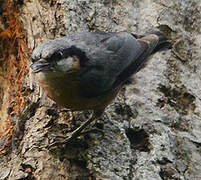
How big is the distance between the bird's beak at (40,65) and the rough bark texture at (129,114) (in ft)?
1.61

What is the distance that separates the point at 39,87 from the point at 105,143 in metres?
0.73

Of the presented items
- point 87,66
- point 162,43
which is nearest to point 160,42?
point 162,43

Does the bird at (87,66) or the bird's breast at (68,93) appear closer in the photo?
the bird at (87,66)

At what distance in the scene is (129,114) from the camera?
313cm

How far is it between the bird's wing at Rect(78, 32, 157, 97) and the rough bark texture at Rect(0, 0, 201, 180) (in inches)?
7.4

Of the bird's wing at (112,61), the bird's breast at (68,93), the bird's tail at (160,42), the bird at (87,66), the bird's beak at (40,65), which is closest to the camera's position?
the bird's beak at (40,65)

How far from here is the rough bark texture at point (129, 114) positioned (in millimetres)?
2738

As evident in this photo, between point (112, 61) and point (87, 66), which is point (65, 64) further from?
point (112, 61)

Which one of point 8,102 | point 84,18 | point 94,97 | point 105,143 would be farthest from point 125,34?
point 8,102

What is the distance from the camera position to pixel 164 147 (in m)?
2.95

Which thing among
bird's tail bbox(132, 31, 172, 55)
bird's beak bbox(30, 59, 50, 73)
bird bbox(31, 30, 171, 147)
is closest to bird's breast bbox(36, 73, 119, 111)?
bird bbox(31, 30, 171, 147)

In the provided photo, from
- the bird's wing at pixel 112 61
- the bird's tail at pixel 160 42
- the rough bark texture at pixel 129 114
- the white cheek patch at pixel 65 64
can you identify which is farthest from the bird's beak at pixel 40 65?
the bird's tail at pixel 160 42

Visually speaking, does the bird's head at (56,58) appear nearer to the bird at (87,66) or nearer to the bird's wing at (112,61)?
the bird at (87,66)

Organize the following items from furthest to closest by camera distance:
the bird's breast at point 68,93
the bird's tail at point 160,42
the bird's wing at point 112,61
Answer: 1. the bird's tail at point 160,42
2. the bird's wing at point 112,61
3. the bird's breast at point 68,93
